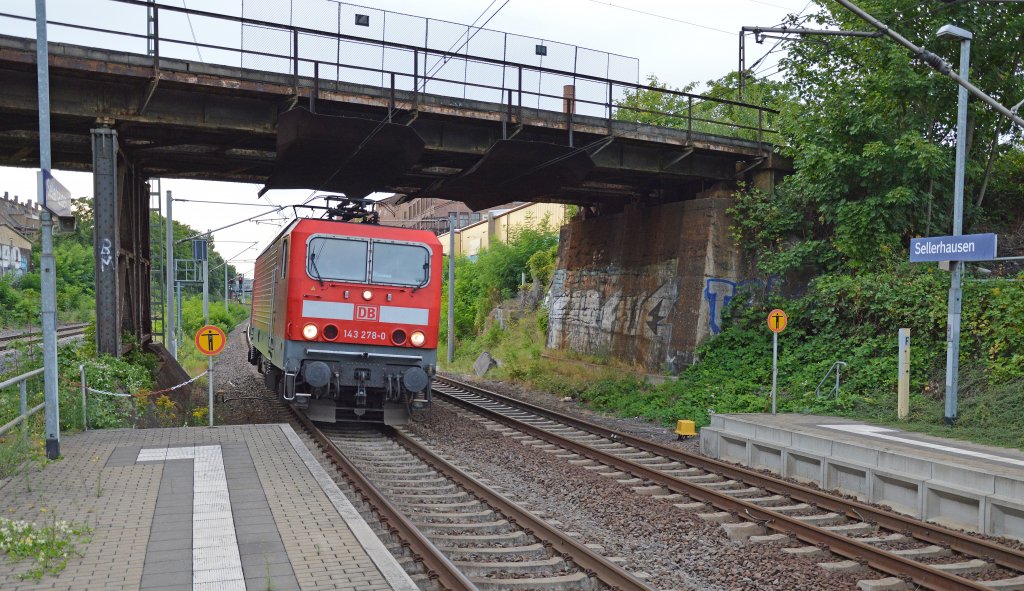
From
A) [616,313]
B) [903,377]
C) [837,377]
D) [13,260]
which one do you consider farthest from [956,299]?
[13,260]

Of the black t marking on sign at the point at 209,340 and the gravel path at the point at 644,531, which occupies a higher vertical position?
the black t marking on sign at the point at 209,340

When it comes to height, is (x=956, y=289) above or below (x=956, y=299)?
above

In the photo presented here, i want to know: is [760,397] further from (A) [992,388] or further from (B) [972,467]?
(B) [972,467]

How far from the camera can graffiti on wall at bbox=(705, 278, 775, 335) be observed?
1833cm

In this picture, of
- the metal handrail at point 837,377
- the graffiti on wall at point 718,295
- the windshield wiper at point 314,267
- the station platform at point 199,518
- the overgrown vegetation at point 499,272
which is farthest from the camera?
the overgrown vegetation at point 499,272

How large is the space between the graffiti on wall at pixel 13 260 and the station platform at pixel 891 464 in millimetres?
56559

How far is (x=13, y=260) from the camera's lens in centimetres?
6103

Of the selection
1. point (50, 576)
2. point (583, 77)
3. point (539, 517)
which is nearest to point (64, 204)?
point (50, 576)

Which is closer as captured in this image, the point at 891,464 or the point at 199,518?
the point at 199,518

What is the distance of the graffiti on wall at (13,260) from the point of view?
56.6 metres

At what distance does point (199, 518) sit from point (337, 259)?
6766mm

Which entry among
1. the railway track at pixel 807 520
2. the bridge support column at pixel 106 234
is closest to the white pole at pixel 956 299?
the railway track at pixel 807 520

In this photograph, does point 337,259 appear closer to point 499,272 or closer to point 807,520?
point 807,520

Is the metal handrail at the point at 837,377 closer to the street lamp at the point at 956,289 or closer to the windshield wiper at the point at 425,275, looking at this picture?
the street lamp at the point at 956,289
